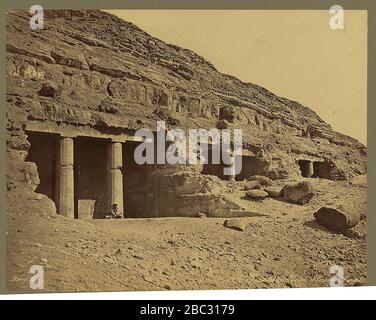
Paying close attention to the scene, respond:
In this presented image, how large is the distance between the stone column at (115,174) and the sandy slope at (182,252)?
1037 millimetres

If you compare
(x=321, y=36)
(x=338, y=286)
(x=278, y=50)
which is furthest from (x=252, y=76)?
(x=338, y=286)

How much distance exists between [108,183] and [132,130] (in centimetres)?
168

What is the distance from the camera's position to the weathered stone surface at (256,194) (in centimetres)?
1759

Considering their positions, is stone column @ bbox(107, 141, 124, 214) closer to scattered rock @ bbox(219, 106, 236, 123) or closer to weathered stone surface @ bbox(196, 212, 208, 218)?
weathered stone surface @ bbox(196, 212, 208, 218)

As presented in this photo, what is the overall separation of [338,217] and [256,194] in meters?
2.49

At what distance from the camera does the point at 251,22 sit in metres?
16.4

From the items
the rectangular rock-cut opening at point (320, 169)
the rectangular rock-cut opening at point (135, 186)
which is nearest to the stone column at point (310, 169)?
the rectangular rock-cut opening at point (320, 169)

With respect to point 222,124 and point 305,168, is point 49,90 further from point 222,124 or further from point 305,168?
point 305,168

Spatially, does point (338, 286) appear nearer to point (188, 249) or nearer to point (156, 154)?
point (188, 249)

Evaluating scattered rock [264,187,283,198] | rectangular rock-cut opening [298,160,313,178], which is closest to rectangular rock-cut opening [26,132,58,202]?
scattered rock [264,187,283,198]

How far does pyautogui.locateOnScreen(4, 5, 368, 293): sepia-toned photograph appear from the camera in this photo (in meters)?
14.2

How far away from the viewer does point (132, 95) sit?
58.3 ft

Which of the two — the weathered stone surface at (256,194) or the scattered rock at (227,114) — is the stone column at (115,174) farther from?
the scattered rock at (227,114)

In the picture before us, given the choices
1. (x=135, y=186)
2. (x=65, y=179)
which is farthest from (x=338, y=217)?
(x=65, y=179)
